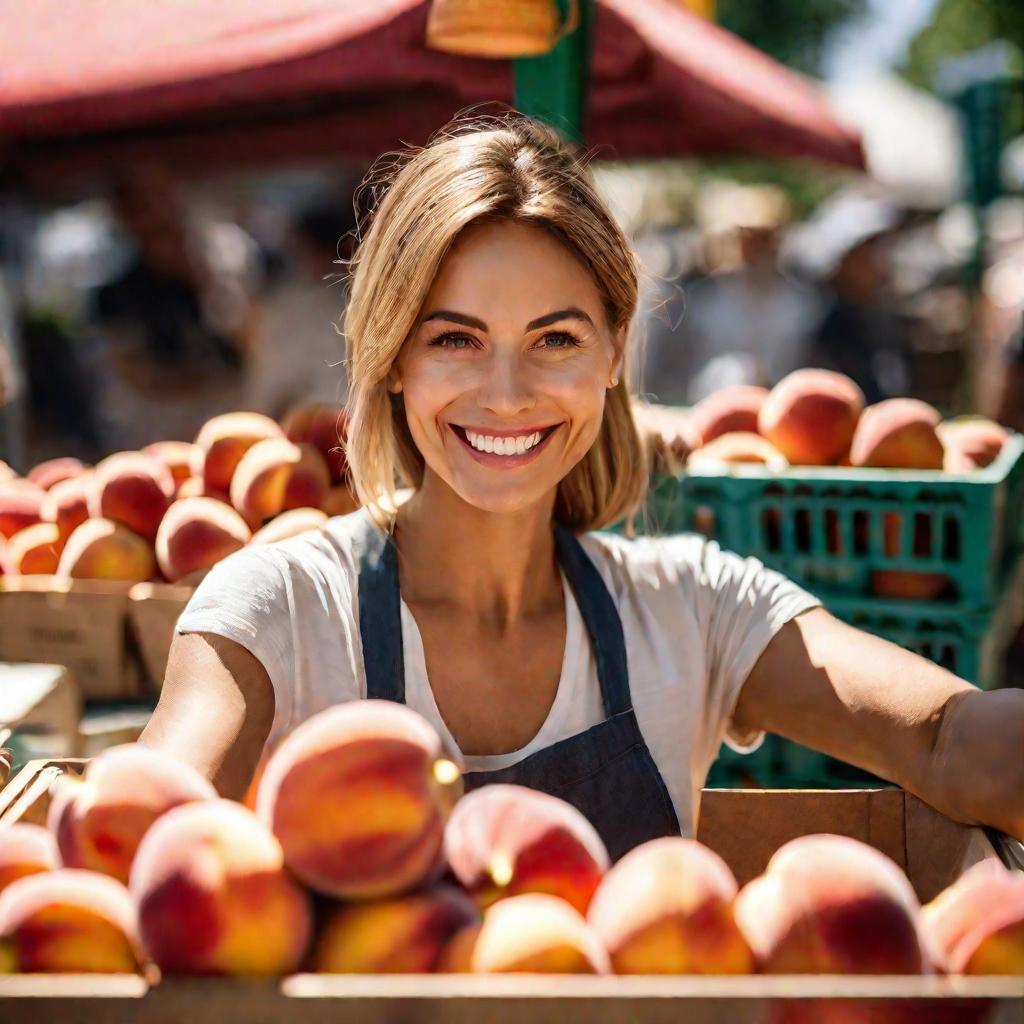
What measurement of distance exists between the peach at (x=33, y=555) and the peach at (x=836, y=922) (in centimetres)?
222

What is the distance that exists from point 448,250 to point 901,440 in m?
1.32

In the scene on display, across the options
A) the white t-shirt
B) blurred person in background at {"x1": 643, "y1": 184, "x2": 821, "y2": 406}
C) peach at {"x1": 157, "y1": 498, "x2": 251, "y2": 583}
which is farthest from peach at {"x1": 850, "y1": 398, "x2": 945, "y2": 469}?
blurred person in background at {"x1": 643, "y1": 184, "x2": 821, "y2": 406}

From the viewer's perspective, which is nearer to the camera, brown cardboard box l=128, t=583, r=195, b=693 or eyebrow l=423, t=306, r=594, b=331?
eyebrow l=423, t=306, r=594, b=331

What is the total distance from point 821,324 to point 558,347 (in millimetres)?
5043

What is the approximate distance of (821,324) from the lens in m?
6.48

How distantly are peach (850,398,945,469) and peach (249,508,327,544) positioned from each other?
1.16 m

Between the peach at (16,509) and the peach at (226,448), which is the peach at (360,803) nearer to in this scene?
the peach at (226,448)

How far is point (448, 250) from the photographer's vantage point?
1688 mm

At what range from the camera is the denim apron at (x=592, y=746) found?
164cm

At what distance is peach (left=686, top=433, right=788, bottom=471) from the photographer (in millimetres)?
2693

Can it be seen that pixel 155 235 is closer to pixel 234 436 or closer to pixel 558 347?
pixel 234 436

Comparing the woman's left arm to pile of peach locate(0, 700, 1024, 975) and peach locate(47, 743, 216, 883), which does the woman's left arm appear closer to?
pile of peach locate(0, 700, 1024, 975)

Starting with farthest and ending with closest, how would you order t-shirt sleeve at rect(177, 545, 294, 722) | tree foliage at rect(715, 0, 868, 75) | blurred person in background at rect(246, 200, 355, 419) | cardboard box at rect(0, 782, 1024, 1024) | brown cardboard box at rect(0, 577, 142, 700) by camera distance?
1. tree foliage at rect(715, 0, 868, 75)
2. blurred person in background at rect(246, 200, 355, 419)
3. brown cardboard box at rect(0, 577, 142, 700)
4. t-shirt sleeve at rect(177, 545, 294, 722)
5. cardboard box at rect(0, 782, 1024, 1024)

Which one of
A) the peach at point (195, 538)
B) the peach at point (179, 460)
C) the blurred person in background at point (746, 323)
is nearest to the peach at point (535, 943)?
the peach at point (195, 538)
